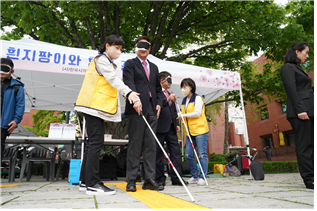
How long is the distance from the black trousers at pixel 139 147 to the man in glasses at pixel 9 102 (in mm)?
1460

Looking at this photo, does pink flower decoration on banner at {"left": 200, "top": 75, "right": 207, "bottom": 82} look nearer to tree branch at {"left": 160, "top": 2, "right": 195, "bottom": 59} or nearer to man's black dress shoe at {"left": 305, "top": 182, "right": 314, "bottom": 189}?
man's black dress shoe at {"left": 305, "top": 182, "right": 314, "bottom": 189}

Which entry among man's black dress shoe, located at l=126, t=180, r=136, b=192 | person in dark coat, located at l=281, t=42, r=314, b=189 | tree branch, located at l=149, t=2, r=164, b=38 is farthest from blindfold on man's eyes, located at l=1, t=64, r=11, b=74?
tree branch, located at l=149, t=2, r=164, b=38

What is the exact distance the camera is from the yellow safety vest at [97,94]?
275cm

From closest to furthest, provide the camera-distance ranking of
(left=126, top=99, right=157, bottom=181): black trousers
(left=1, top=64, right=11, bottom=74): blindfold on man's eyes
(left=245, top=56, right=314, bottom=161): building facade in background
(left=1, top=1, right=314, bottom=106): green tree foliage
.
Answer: (left=126, top=99, right=157, bottom=181): black trousers < (left=1, top=64, right=11, bottom=74): blindfold on man's eyes < (left=1, top=1, right=314, bottom=106): green tree foliage < (left=245, top=56, right=314, bottom=161): building facade in background

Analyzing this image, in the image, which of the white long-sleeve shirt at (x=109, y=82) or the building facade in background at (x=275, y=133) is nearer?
the white long-sleeve shirt at (x=109, y=82)

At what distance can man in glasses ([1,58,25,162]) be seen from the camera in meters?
2.93

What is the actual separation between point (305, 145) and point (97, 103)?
99.2 inches

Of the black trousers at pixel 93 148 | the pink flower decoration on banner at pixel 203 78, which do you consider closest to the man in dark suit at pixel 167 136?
the black trousers at pixel 93 148

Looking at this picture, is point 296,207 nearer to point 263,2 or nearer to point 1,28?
point 263,2

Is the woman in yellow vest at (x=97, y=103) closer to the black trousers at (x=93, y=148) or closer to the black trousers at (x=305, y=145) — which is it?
the black trousers at (x=93, y=148)

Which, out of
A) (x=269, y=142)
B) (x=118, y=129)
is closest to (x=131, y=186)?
(x=118, y=129)

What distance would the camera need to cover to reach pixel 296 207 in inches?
63.7

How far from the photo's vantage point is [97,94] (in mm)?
2789

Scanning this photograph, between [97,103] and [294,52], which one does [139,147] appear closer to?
[97,103]
